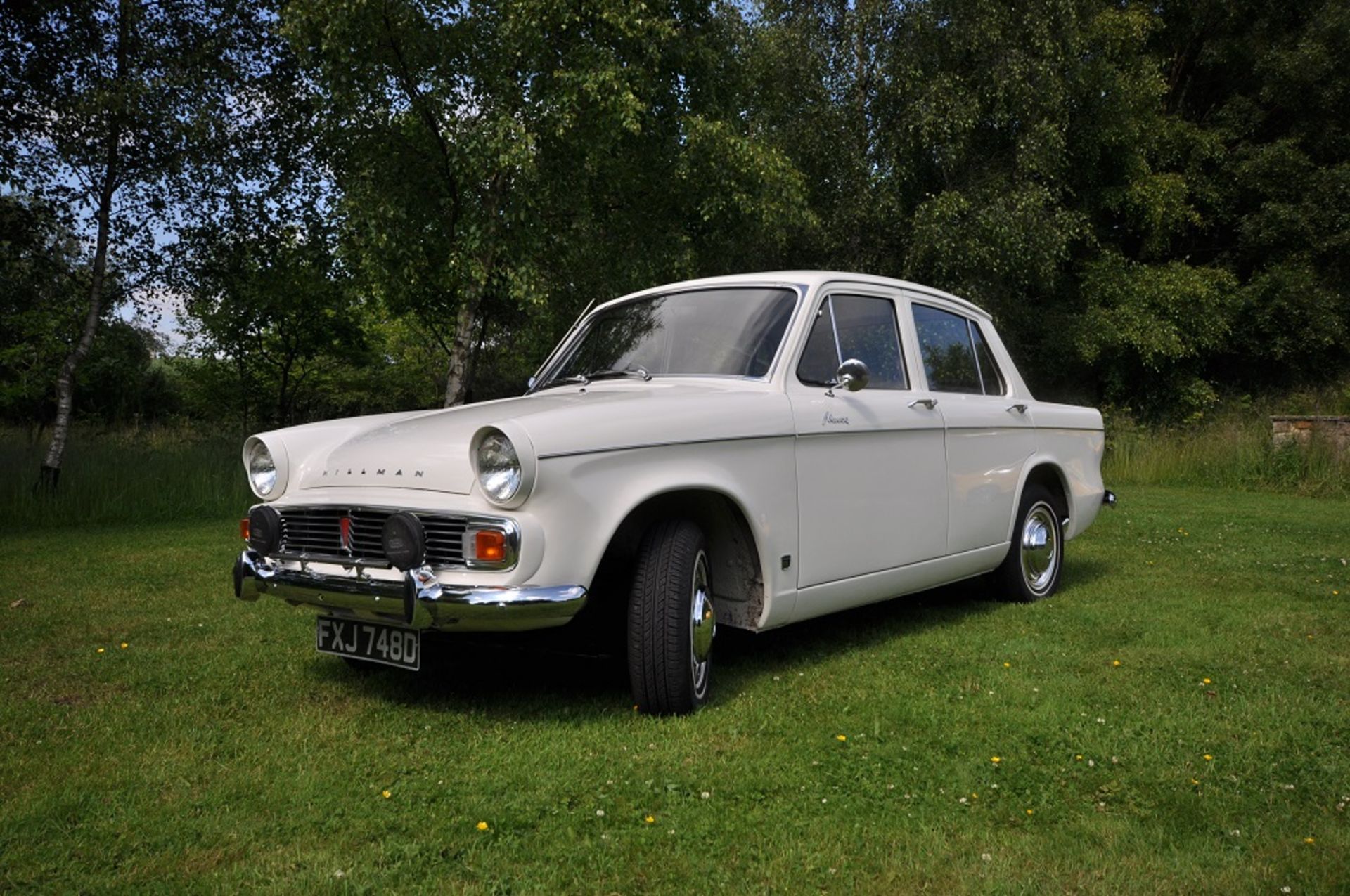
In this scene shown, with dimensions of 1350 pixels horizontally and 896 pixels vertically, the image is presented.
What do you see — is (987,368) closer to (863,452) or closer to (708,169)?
(863,452)

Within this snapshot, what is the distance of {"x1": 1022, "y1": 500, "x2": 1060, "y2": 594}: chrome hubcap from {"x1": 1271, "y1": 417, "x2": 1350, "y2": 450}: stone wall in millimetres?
10594

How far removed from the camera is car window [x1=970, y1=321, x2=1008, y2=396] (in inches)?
239

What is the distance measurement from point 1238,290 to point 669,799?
24.3 meters

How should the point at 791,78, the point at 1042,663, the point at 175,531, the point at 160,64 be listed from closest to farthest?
the point at 1042,663
the point at 175,531
the point at 160,64
the point at 791,78

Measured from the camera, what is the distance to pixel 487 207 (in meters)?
12.4

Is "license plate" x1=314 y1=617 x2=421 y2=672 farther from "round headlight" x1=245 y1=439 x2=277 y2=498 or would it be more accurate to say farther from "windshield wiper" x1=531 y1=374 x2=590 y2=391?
"windshield wiper" x1=531 y1=374 x2=590 y2=391

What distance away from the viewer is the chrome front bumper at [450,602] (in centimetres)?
348

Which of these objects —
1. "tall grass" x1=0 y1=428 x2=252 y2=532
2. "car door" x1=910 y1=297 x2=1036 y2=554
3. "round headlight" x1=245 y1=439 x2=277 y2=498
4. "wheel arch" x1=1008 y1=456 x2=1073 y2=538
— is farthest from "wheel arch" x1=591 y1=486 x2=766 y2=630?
"tall grass" x1=0 y1=428 x2=252 y2=532

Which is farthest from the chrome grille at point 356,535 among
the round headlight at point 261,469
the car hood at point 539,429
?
the round headlight at point 261,469

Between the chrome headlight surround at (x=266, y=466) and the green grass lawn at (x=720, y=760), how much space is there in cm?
83

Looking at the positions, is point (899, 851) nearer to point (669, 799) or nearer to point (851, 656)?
point (669, 799)

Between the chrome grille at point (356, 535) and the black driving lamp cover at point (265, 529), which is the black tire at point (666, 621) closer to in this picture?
the chrome grille at point (356, 535)

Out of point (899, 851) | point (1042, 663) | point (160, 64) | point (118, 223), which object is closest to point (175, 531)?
point (118, 223)

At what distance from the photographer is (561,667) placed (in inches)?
191
